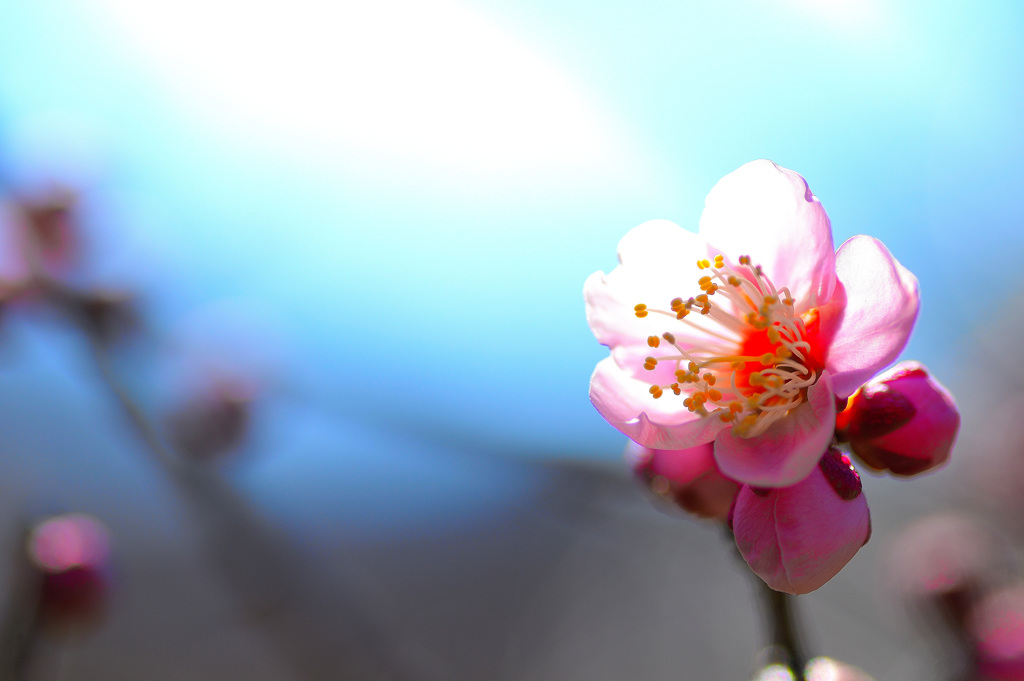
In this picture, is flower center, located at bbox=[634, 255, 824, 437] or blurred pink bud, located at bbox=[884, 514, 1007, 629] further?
blurred pink bud, located at bbox=[884, 514, 1007, 629]

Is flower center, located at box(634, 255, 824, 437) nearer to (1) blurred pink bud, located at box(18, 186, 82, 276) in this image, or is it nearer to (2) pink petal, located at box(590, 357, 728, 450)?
(2) pink petal, located at box(590, 357, 728, 450)

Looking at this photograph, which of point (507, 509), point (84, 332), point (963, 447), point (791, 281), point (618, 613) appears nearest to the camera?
point (791, 281)

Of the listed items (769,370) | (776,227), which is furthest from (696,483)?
(776,227)

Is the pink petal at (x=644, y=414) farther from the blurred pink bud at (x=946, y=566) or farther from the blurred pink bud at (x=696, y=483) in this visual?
the blurred pink bud at (x=946, y=566)

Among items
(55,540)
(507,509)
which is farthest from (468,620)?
(55,540)

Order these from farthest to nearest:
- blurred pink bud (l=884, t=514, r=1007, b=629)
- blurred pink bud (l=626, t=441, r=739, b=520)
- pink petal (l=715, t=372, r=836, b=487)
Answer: blurred pink bud (l=884, t=514, r=1007, b=629) < blurred pink bud (l=626, t=441, r=739, b=520) < pink petal (l=715, t=372, r=836, b=487)

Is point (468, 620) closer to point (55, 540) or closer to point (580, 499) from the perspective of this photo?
point (580, 499)

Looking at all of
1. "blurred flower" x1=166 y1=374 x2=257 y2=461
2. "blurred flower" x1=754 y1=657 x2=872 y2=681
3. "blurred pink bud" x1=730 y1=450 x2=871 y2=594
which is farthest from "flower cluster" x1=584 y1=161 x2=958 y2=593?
"blurred flower" x1=166 y1=374 x2=257 y2=461

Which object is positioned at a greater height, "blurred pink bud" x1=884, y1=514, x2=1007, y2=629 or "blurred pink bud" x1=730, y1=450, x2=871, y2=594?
"blurred pink bud" x1=730, y1=450, x2=871, y2=594
